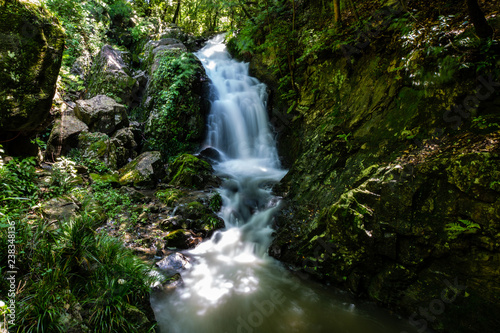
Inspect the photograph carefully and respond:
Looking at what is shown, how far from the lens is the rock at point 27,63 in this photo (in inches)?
152

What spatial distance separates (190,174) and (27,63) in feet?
15.1

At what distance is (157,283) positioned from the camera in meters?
4.16

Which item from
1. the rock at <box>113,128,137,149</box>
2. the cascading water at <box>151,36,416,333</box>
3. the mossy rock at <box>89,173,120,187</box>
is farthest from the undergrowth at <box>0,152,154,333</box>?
the rock at <box>113,128,137,149</box>

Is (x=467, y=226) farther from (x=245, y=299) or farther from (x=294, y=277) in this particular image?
(x=245, y=299)

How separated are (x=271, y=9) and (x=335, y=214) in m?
7.36

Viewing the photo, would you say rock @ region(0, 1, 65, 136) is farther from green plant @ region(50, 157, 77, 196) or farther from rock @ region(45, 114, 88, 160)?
rock @ region(45, 114, 88, 160)

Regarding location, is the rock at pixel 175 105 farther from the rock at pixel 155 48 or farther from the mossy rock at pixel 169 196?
the mossy rock at pixel 169 196

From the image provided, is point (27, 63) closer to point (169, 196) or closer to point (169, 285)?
point (169, 196)

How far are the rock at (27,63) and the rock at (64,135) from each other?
2.25m

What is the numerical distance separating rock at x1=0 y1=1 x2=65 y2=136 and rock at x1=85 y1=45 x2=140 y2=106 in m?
6.16

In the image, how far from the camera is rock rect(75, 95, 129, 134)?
840 centimetres

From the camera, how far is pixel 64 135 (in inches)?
273

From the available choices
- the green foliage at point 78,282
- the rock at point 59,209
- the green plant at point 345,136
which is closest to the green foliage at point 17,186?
the rock at point 59,209

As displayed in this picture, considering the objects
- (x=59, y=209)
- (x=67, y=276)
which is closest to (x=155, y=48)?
(x=59, y=209)
